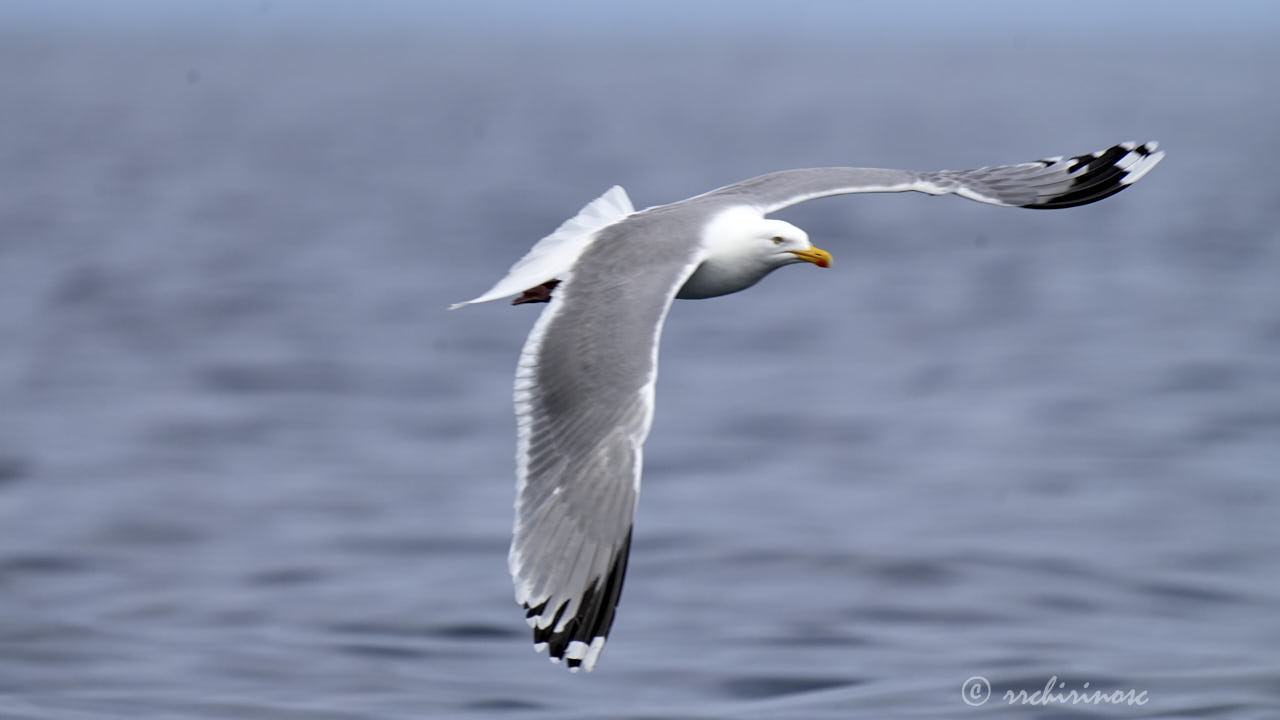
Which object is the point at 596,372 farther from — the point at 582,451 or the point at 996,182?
the point at 996,182

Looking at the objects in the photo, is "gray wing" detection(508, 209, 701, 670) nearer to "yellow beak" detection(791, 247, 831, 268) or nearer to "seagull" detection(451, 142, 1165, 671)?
"seagull" detection(451, 142, 1165, 671)

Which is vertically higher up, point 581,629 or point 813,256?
point 813,256

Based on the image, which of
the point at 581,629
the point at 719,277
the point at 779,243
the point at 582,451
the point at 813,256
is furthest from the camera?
the point at 813,256

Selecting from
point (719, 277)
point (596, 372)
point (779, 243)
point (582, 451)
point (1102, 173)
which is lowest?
point (582, 451)

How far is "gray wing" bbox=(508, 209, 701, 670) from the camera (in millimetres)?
6234

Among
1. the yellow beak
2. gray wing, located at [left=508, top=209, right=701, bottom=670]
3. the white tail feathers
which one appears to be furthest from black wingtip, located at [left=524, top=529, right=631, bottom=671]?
the yellow beak

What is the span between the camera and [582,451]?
6441mm

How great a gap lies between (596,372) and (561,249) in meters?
1.16

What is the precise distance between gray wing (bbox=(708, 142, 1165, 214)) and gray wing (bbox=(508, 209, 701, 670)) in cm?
136

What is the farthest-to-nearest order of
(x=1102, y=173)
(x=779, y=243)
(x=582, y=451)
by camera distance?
(x=1102, y=173) < (x=779, y=243) < (x=582, y=451)

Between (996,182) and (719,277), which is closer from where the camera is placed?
(719,277)

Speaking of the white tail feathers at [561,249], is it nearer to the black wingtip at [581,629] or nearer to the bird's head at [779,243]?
the bird's head at [779,243]

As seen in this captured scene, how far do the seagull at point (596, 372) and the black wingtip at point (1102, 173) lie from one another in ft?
2.56

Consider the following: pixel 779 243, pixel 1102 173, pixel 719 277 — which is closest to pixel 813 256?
pixel 779 243
